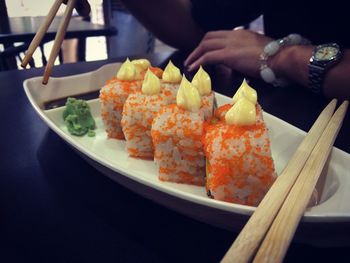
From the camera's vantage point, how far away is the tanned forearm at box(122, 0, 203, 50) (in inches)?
85.0

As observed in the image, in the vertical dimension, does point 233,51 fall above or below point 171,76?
below

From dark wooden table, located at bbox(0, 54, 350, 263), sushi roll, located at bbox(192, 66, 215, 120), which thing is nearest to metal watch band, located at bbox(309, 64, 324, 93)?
dark wooden table, located at bbox(0, 54, 350, 263)

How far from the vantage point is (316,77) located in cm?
142

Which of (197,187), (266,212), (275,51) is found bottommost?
(197,187)

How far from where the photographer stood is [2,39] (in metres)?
2.37

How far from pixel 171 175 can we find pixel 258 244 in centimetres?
46

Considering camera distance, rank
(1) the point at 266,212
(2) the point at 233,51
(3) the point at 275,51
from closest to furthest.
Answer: (1) the point at 266,212 < (3) the point at 275,51 < (2) the point at 233,51

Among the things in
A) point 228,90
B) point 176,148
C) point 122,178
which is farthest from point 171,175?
point 228,90

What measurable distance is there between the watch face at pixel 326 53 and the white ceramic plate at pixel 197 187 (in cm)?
54

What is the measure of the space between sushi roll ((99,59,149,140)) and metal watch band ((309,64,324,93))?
0.79m

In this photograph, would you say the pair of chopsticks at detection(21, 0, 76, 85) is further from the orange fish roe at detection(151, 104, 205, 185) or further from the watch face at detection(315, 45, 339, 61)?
the watch face at detection(315, 45, 339, 61)

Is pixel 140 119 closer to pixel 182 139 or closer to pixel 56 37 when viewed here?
pixel 182 139

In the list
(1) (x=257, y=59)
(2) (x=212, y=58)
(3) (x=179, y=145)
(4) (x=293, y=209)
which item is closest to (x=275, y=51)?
(1) (x=257, y=59)

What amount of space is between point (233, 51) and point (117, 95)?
2.97 ft
